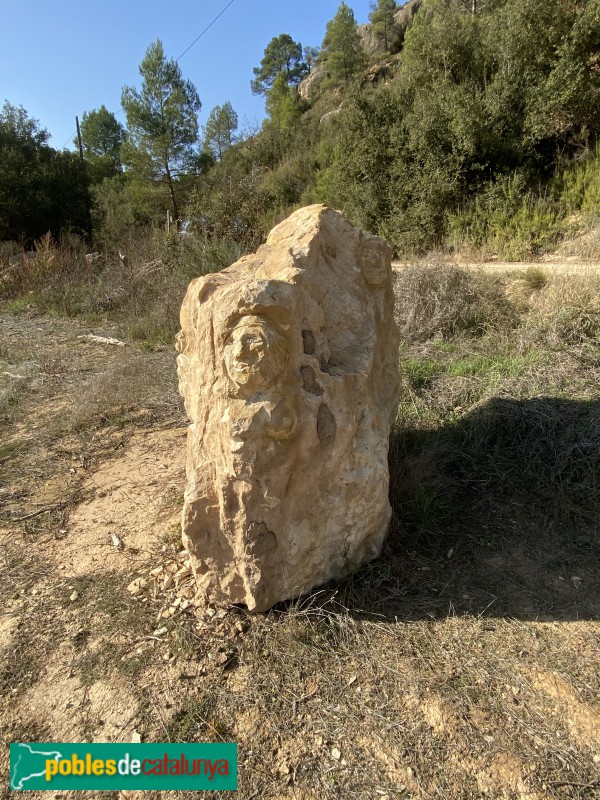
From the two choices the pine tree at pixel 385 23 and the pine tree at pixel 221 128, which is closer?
the pine tree at pixel 221 128

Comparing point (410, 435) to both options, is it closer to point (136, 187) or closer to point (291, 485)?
point (291, 485)

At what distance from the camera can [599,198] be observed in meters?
8.02

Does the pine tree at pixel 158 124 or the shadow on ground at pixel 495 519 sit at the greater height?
the pine tree at pixel 158 124

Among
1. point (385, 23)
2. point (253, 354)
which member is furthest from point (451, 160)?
point (385, 23)

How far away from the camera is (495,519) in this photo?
9.34 feet

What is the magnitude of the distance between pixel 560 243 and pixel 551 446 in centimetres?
597

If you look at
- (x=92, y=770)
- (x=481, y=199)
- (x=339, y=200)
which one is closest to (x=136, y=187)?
(x=339, y=200)

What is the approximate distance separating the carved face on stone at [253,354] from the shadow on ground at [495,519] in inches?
41.0

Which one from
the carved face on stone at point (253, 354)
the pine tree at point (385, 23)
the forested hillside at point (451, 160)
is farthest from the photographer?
the pine tree at point (385, 23)

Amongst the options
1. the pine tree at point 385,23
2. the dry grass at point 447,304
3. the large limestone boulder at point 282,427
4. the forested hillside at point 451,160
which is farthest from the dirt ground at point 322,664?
the pine tree at point 385,23

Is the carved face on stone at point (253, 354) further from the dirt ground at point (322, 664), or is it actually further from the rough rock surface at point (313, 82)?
the rough rock surface at point (313, 82)

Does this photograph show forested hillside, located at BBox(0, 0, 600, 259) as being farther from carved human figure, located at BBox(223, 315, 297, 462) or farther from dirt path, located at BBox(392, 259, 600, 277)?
carved human figure, located at BBox(223, 315, 297, 462)

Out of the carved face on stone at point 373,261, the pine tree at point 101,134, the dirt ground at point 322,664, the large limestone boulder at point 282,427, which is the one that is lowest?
the dirt ground at point 322,664

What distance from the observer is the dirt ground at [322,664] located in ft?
5.31
